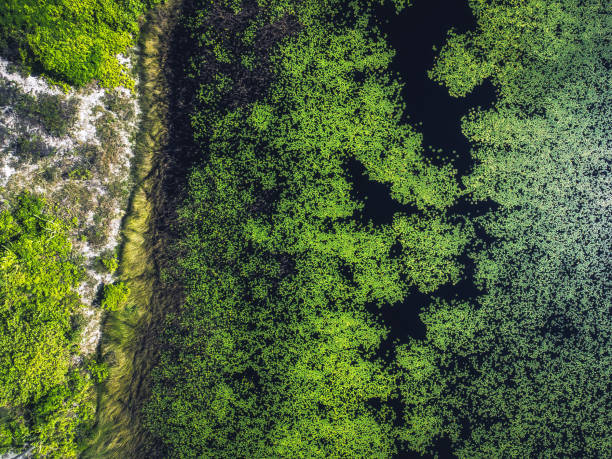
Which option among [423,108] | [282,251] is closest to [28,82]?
[282,251]

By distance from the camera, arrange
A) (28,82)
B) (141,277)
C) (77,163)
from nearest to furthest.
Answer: (28,82), (77,163), (141,277)

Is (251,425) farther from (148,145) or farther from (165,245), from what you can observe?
(148,145)

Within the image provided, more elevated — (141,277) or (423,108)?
(423,108)

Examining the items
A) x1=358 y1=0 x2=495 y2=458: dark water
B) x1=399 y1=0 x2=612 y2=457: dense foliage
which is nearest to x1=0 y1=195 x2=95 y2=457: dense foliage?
x1=358 y1=0 x2=495 y2=458: dark water

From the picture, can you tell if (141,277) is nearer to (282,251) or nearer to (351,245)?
(282,251)

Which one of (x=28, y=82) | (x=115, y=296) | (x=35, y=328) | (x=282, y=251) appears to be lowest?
(x=35, y=328)

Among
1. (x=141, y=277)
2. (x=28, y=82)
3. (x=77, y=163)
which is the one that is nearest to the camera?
(x=28, y=82)
